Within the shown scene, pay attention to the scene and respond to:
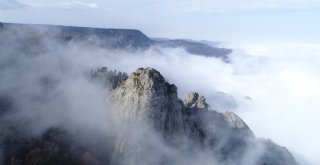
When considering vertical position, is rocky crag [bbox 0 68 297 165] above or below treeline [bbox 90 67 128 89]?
below

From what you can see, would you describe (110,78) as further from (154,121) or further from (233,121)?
(233,121)

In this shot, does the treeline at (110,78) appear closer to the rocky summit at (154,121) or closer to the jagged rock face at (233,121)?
the rocky summit at (154,121)

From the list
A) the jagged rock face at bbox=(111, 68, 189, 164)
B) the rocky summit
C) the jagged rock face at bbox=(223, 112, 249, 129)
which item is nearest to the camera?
the jagged rock face at bbox=(111, 68, 189, 164)

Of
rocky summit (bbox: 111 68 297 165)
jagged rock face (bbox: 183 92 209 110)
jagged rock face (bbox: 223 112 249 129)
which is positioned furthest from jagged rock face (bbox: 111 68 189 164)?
jagged rock face (bbox: 223 112 249 129)

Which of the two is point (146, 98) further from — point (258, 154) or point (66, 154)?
point (258, 154)

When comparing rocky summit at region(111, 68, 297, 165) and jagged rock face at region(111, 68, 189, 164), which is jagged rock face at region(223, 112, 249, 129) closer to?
rocky summit at region(111, 68, 297, 165)

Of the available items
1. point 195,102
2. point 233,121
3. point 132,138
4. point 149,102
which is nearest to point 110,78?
point 149,102

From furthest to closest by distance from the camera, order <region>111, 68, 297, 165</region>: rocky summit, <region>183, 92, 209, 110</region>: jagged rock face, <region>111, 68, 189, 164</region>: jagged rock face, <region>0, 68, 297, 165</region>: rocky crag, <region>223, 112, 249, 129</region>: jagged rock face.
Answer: <region>223, 112, 249, 129</region>: jagged rock face → <region>183, 92, 209, 110</region>: jagged rock face → <region>111, 68, 297, 165</region>: rocky summit → <region>111, 68, 189, 164</region>: jagged rock face → <region>0, 68, 297, 165</region>: rocky crag

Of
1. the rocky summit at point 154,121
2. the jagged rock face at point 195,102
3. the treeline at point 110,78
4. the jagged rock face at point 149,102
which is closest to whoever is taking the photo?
the rocky summit at point 154,121

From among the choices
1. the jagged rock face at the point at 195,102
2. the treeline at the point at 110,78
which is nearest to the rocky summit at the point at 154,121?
the treeline at the point at 110,78

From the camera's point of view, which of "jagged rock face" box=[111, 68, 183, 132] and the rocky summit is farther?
"jagged rock face" box=[111, 68, 183, 132]
